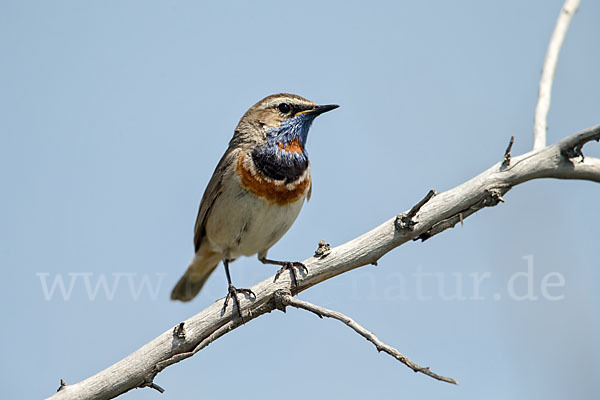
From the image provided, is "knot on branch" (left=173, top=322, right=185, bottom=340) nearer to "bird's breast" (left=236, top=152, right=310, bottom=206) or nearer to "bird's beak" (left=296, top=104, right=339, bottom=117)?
"bird's breast" (left=236, top=152, right=310, bottom=206)

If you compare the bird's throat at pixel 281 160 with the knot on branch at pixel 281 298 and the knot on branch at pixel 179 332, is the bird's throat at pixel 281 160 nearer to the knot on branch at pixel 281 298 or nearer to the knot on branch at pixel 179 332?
the knot on branch at pixel 281 298

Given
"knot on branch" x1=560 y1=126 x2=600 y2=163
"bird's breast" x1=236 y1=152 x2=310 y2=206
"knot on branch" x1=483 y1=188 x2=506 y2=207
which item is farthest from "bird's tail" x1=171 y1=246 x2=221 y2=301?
"knot on branch" x1=560 y1=126 x2=600 y2=163

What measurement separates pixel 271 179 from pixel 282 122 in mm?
755

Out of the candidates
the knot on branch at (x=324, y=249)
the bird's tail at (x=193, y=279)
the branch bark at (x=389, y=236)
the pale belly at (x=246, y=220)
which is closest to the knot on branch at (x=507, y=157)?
the branch bark at (x=389, y=236)

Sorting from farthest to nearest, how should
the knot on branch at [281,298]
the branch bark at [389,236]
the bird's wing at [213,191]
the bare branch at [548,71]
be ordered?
the bird's wing at [213,191] < the bare branch at [548,71] < the knot on branch at [281,298] < the branch bark at [389,236]

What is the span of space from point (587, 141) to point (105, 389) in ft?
12.7

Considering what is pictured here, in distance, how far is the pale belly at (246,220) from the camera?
612cm

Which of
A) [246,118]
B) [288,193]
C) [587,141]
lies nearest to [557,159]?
[587,141]

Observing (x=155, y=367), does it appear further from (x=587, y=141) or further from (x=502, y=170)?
(x=587, y=141)

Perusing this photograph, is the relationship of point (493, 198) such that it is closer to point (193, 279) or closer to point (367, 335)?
point (367, 335)

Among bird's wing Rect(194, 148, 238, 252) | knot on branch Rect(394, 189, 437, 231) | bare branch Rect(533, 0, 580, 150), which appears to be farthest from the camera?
bird's wing Rect(194, 148, 238, 252)

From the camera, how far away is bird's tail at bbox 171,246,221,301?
24.7 ft

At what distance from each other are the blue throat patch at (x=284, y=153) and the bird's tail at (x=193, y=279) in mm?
1708

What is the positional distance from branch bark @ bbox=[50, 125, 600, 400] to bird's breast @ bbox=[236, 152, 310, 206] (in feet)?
4.58
